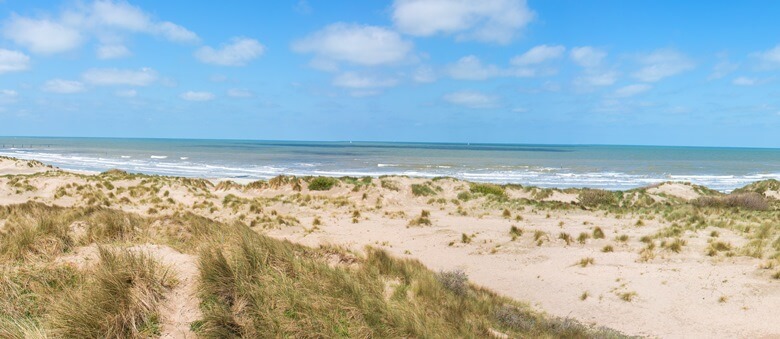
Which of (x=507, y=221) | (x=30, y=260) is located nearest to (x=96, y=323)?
(x=30, y=260)

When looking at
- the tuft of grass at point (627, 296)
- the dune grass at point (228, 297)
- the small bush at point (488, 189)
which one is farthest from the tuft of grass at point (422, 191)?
the dune grass at point (228, 297)

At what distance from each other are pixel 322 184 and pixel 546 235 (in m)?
17.1

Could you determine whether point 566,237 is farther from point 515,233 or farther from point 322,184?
point 322,184

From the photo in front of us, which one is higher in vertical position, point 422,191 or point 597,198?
point 422,191

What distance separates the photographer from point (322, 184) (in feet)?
96.4

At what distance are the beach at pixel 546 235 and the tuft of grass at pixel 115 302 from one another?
5.90 m

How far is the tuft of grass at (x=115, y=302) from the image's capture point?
444 cm

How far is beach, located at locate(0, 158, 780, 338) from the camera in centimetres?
923

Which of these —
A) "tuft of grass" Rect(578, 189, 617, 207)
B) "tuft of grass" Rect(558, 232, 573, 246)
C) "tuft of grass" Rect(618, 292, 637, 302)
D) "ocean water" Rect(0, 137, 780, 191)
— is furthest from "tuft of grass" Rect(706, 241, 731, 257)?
"ocean water" Rect(0, 137, 780, 191)

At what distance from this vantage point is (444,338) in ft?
18.2

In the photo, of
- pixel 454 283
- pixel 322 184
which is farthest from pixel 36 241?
pixel 322 184

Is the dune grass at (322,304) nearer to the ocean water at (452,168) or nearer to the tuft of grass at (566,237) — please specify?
the tuft of grass at (566,237)

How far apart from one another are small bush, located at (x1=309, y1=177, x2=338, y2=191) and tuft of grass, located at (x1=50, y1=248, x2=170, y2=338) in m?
23.5

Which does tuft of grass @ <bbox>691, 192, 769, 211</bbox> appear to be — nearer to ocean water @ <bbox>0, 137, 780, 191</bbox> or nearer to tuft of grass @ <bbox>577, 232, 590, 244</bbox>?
tuft of grass @ <bbox>577, 232, 590, 244</bbox>
